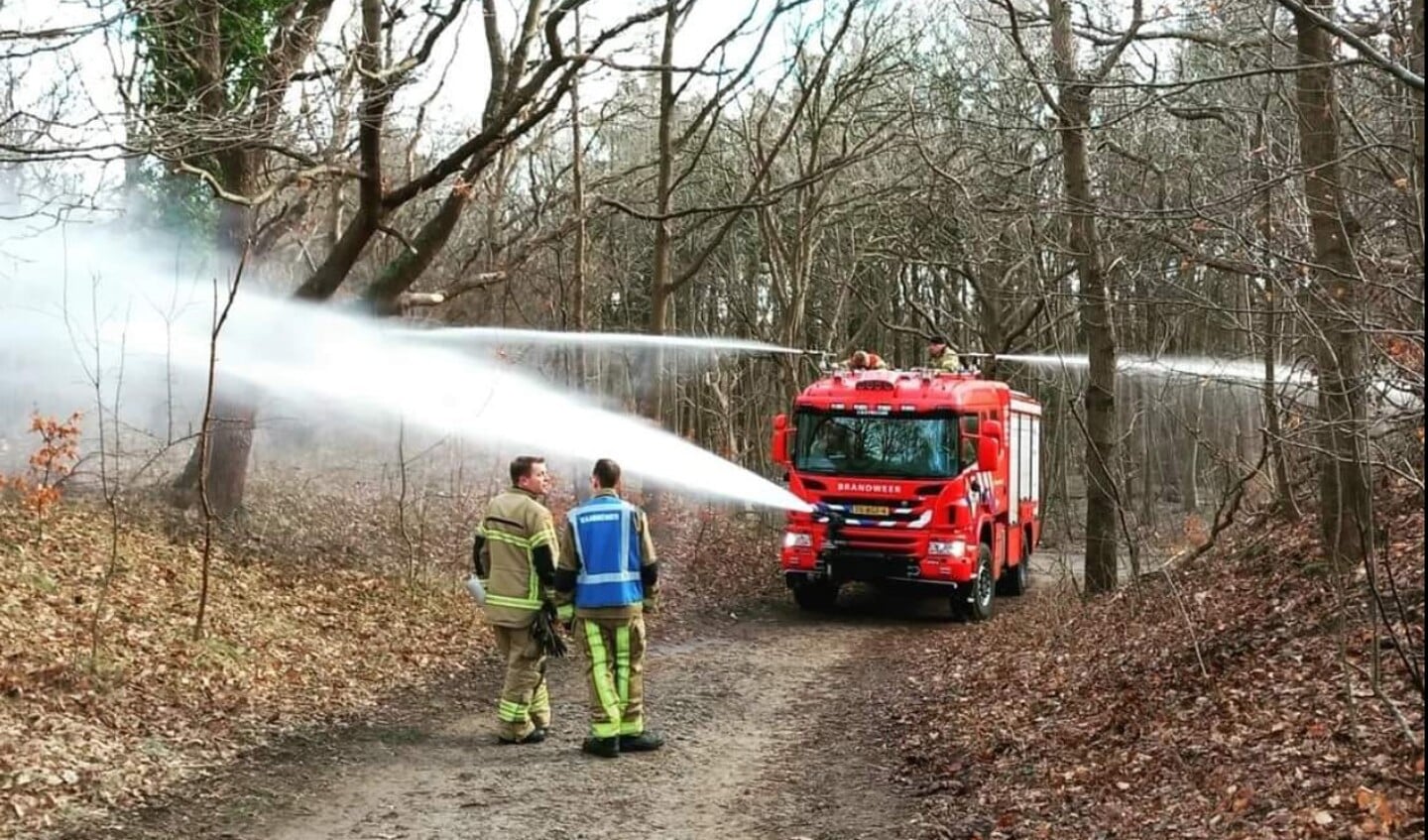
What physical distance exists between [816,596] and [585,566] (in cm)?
776

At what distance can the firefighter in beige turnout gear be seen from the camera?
778 cm

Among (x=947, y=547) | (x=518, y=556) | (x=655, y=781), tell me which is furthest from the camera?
(x=947, y=547)

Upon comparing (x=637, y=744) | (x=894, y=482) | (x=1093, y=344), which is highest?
(x=1093, y=344)

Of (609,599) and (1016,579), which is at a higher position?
(609,599)

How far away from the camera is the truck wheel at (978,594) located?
13.9 meters

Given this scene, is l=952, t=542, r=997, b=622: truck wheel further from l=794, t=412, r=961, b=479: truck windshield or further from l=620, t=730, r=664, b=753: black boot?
l=620, t=730, r=664, b=753: black boot

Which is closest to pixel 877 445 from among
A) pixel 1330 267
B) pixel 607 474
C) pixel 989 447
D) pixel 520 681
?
pixel 989 447

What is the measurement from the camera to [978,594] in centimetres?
1421

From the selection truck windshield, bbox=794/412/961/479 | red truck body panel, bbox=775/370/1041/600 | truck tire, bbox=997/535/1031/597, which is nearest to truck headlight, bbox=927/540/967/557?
red truck body panel, bbox=775/370/1041/600

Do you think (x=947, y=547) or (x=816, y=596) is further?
(x=816, y=596)

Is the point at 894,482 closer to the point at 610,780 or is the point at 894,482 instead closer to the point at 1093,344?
the point at 1093,344

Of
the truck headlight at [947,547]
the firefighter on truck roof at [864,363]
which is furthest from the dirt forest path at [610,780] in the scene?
the firefighter on truck roof at [864,363]

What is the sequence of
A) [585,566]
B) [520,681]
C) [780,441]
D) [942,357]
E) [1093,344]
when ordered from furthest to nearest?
1. [942,357]
2. [780,441]
3. [1093,344]
4. [520,681]
5. [585,566]

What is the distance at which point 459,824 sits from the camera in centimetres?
618
